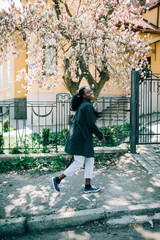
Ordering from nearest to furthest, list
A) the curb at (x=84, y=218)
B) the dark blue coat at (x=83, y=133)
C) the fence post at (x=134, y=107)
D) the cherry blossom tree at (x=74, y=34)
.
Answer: the curb at (x=84, y=218)
the dark blue coat at (x=83, y=133)
the fence post at (x=134, y=107)
the cherry blossom tree at (x=74, y=34)

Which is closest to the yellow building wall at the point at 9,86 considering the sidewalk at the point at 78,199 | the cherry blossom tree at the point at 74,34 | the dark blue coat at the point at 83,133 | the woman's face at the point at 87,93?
the cherry blossom tree at the point at 74,34

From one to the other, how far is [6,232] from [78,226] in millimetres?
989

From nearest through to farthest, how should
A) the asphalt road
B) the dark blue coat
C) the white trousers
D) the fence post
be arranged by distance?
1. the asphalt road
2. the dark blue coat
3. the white trousers
4. the fence post

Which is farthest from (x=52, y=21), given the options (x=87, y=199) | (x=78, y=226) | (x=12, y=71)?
(x=12, y=71)

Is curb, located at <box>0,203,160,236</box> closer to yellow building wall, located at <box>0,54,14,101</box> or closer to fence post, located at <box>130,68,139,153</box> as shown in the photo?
fence post, located at <box>130,68,139,153</box>

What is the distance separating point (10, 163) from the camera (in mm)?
5805

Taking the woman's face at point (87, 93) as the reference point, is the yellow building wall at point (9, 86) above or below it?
above

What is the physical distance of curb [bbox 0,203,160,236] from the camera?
3162mm

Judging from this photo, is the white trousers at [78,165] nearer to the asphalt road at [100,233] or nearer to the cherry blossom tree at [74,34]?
the asphalt road at [100,233]

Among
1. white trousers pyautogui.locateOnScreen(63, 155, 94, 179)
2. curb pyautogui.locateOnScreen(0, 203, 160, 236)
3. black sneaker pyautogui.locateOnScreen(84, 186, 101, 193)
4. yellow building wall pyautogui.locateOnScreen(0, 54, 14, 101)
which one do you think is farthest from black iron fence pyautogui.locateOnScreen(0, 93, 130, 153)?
yellow building wall pyautogui.locateOnScreen(0, 54, 14, 101)

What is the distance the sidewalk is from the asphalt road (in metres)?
0.10

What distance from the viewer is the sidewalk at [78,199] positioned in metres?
3.27

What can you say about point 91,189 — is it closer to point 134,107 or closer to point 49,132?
point 134,107

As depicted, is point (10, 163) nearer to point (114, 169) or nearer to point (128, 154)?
A: point (114, 169)
